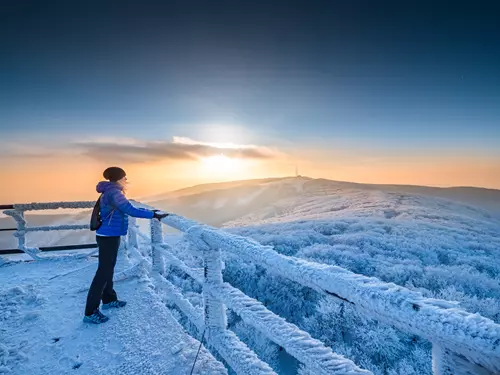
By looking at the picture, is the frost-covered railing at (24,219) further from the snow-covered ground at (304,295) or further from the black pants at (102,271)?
the black pants at (102,271)

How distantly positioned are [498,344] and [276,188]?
159 feet

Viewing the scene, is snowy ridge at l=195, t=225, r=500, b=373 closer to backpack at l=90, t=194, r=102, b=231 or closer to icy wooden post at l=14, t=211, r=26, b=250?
backpack at l=90, t=194, r=102, b=231

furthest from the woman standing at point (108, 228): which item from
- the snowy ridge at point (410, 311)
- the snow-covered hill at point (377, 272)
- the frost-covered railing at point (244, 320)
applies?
the snow-covered hill at point (377, 272)

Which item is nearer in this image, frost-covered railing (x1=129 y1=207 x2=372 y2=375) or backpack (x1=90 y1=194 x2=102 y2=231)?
frost-covered railing (x1=129 y1=207 x2=372 y2=375)

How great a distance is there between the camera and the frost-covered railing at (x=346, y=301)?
3.44 feet

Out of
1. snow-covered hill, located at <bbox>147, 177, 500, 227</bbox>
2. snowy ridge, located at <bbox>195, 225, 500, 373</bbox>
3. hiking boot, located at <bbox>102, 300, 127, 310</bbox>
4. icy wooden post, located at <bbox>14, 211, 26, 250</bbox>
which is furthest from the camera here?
snow-covered hill, located at <bbox>147, 177, 500, 227</bbox>

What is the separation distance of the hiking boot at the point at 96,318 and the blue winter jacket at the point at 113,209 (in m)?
1.08

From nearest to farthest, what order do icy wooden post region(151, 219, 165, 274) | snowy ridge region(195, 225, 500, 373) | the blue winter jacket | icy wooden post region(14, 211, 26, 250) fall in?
1. snowy ridge region(195, 225, 500, 373)
2. the blue winter jacket
3. icy wooden post region(151, 219, 165, 274)
4. icy wooden post region(14, 211, 26, 250)

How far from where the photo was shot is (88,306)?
13.3 ft

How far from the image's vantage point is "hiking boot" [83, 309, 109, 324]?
3988 mm

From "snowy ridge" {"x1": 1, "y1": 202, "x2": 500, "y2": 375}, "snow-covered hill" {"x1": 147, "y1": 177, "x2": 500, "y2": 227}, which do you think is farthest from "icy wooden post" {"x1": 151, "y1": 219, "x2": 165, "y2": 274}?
"snow-covered hill" {"x1": 147, "y1": 177, "x2": 500, "y2": 227}

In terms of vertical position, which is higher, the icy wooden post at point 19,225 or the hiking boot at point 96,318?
the icy wooden post at point 19,225

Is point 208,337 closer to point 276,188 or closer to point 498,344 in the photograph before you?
point 498,344

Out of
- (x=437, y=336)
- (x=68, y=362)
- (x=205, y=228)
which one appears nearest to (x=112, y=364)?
(x=68, y=362)
